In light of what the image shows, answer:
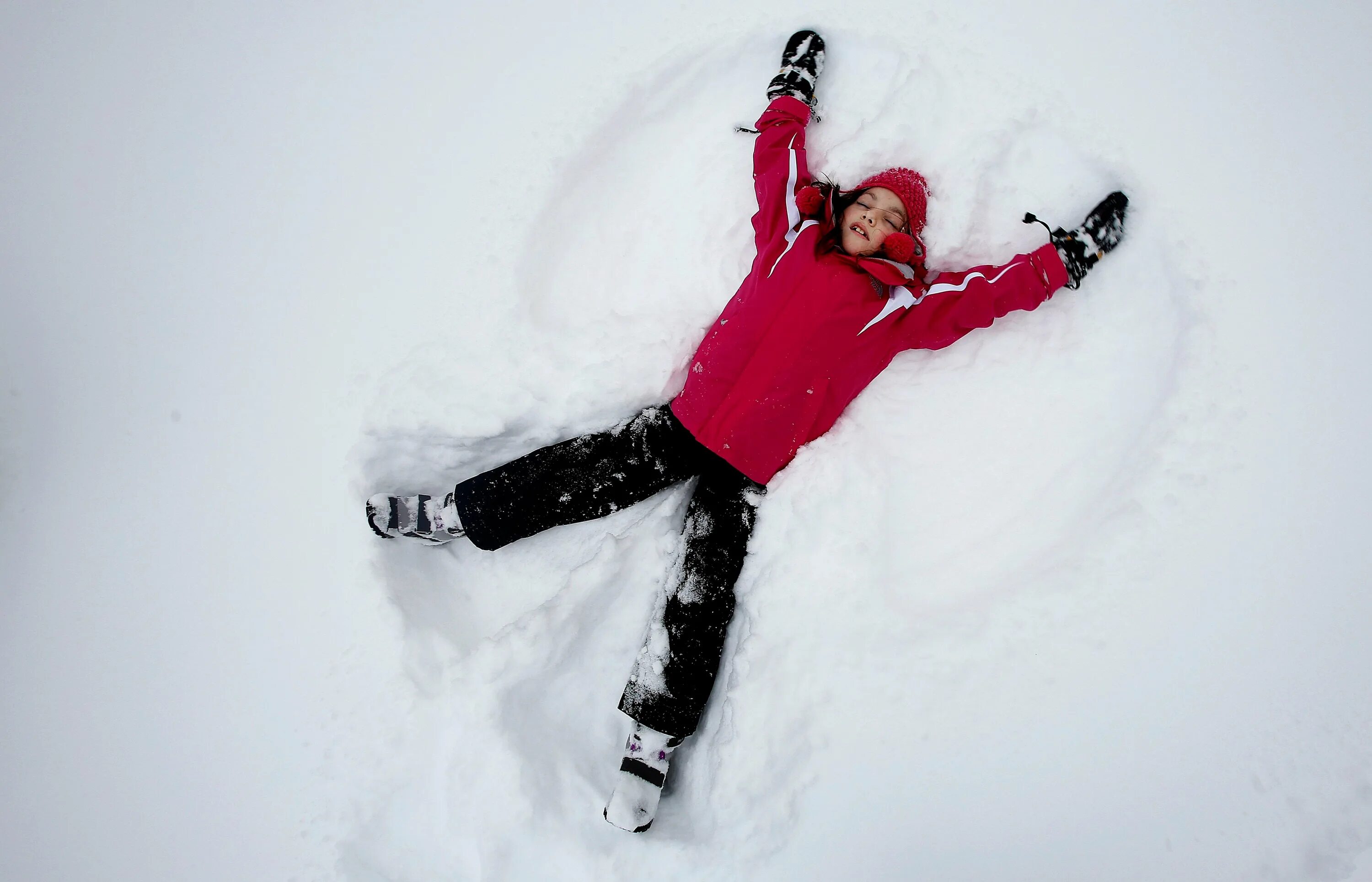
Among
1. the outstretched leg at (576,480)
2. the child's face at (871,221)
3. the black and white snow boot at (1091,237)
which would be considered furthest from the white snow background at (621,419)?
the child's face at (871,221)

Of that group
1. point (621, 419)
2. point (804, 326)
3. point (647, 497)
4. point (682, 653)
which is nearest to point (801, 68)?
point (804, 326)

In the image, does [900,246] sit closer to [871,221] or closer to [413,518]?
[871,221]

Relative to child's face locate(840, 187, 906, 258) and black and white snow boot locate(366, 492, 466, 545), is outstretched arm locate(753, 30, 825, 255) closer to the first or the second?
child's face locate(840, 187, 906, 258)

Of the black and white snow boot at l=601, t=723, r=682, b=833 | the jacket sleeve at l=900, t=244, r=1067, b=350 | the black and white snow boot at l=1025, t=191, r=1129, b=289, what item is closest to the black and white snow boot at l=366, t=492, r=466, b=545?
the black and white snow boot at l=601, t=723, r=682, b=833

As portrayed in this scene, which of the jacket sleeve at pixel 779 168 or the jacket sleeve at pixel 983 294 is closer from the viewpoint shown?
the jacket sleeve at pixel 983 294

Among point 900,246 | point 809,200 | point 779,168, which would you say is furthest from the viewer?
point 779,168

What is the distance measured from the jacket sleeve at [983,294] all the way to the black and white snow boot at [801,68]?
2.59 ft

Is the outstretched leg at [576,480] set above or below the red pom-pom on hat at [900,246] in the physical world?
below

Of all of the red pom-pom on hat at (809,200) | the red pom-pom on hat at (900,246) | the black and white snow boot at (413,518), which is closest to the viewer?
the red pom-pom on hat at (900,246)

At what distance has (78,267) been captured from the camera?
2232 mm

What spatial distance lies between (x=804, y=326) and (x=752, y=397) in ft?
0.83

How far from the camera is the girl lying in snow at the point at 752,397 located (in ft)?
5.98

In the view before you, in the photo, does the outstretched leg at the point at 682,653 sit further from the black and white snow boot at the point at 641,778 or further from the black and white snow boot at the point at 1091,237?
the black and white snow boot at the point at 1091,237

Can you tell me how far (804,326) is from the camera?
181cm
